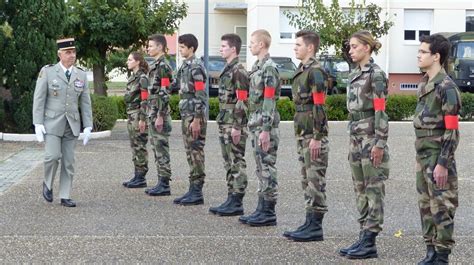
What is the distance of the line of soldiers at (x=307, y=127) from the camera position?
6273mm

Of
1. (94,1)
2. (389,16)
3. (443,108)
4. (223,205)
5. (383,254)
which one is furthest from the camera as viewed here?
(389,16)

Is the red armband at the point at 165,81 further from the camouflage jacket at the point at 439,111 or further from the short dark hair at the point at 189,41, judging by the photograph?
the camouflage jacket at the point at 439,111

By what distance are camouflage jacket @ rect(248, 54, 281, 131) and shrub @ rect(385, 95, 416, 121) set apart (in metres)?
14.6

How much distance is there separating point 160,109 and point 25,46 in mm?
6780

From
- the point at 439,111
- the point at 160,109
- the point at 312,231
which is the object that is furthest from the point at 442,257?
the point at 160,109

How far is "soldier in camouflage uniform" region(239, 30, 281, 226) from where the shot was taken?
312 inches

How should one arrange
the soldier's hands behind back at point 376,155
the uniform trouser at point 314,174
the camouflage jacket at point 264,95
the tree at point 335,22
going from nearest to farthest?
the soldier's hands behind back at point 376,155 → the uniform trouser at point 314,174 → the camouflage jacket at point 264,95 → the tree at point 335,22

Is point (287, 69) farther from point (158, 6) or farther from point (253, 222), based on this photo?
point (253, 222)

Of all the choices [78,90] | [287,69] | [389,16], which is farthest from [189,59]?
[389,16]

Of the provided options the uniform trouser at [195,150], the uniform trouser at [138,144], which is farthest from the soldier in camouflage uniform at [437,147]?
the uniform trouser at [138,144]

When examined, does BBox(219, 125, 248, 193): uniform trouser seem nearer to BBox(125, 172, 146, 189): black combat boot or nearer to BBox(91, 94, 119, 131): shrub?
BBox(125, 172, 146, 189): black combat boot

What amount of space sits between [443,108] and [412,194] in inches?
165

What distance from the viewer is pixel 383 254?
23.0 feet

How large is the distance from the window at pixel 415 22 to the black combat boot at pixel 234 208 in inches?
1020
